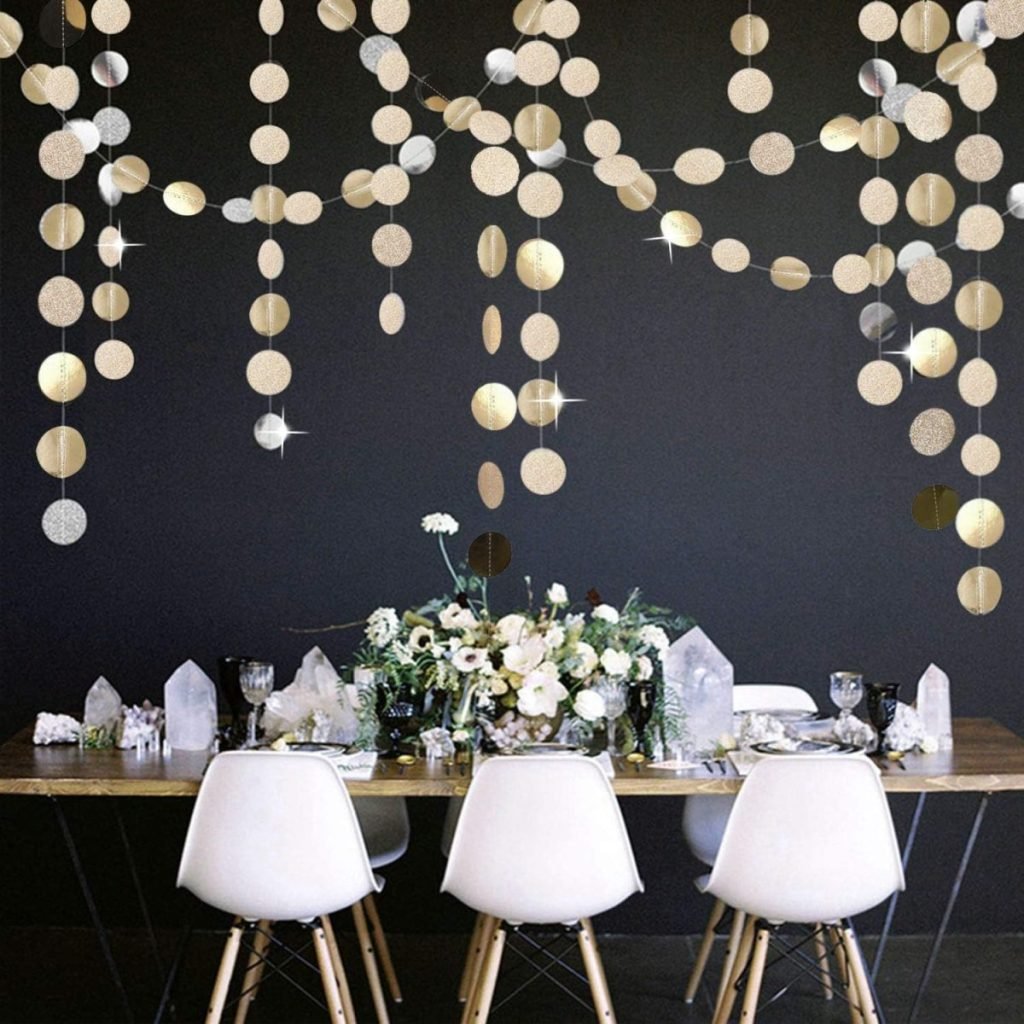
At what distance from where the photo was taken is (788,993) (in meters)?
Answer: 4.04

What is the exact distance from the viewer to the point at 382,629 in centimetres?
352

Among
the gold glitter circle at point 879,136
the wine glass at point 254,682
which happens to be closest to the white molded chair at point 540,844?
the wine glass at point 254,682

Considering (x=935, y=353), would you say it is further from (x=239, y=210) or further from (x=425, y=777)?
(x=239, y=210)

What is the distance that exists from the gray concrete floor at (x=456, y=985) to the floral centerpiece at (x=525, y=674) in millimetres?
901

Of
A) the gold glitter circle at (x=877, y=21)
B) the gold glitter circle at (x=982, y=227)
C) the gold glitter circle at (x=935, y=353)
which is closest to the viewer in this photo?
the gold glitter circle at (x=877, y=21)

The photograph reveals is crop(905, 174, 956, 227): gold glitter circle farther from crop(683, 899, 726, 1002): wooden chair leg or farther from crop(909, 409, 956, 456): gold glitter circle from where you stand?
crop(683, 899, 726, 1002): wooden chair leg

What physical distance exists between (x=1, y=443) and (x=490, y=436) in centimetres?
162

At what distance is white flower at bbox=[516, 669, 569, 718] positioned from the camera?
3.42m

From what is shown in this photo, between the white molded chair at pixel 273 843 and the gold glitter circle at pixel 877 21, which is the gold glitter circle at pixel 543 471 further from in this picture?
the gold glitter circle at pixel 877 21

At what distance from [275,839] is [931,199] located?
7.24 feet

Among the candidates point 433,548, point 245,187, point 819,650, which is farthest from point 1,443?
point 819,650

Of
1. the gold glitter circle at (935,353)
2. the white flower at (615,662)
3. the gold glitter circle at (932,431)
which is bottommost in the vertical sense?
the white flower at (615,662)

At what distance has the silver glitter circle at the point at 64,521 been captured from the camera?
144 inches

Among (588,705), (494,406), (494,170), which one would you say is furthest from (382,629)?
(494,170)
